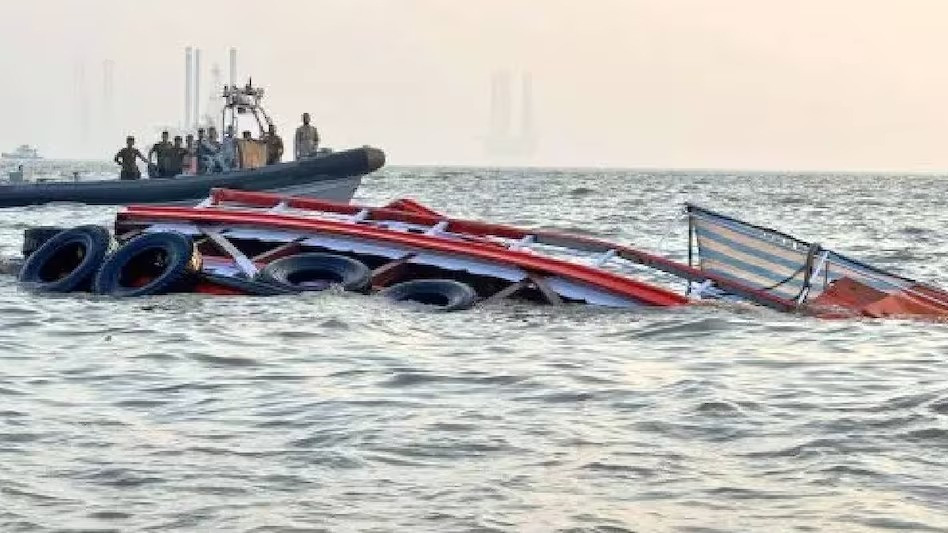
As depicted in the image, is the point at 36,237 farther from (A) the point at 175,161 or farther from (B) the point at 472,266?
(A) the point at 175,161

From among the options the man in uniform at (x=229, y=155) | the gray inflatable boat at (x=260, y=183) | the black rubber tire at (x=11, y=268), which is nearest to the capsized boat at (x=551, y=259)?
the black rubber tire at (x=11, y=268)

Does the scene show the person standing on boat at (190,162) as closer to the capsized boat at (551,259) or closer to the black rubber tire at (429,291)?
the capsized boat at (551,259)

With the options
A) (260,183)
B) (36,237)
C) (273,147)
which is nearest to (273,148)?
(273,147)

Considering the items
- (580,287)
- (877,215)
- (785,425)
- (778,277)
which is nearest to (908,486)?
(785,425)

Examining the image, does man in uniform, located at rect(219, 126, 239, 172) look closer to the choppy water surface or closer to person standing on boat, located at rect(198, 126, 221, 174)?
person standing on boat, located at rect(198, 126, 221, 174)

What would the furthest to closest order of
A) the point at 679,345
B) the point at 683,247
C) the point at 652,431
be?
1. the point at 683,247
2. the point at 679,345
3. the point at 652,431

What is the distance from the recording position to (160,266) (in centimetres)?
1709

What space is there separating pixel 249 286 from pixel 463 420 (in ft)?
26.3

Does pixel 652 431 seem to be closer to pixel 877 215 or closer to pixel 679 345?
pixel 679 345

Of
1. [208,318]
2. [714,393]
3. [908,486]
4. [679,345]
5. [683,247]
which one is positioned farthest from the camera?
[683,247]

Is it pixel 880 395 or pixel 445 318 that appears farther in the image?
pixel 445 318

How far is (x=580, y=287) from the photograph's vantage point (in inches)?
631

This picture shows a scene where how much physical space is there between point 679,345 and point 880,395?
294 cm

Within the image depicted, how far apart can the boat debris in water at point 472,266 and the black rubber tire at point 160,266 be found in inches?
0.6
